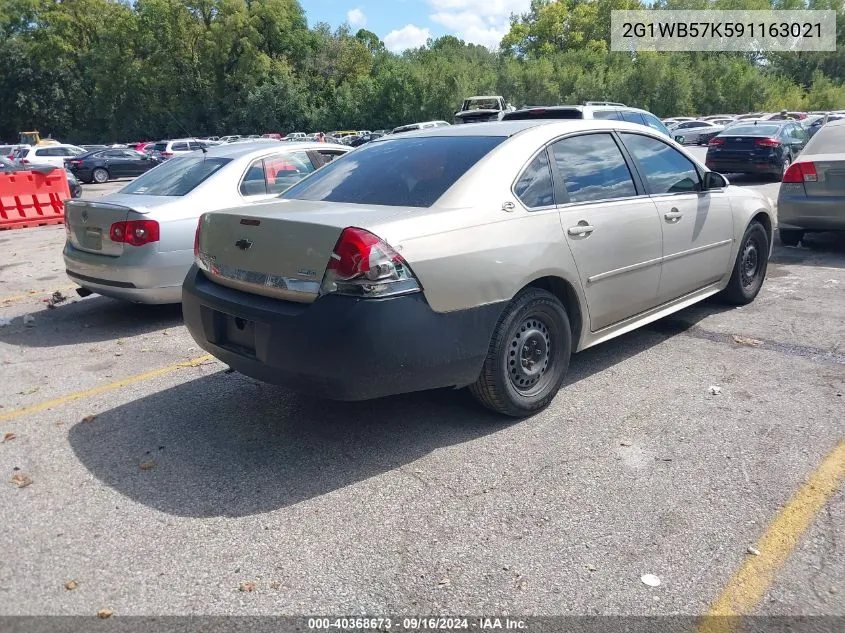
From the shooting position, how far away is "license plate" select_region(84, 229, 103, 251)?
6.30 m

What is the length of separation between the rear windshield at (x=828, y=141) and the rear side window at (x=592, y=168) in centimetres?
541

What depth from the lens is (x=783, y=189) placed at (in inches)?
351

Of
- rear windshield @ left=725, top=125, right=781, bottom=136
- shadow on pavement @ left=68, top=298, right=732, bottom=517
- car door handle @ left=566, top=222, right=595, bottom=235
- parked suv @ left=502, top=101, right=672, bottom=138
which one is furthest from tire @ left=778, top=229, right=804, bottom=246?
rear windshield @ left=725, top=125, right=781, bottom=136

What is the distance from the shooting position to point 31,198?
1516 centimetres

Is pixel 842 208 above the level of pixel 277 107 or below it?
below

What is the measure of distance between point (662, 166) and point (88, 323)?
5310 mm

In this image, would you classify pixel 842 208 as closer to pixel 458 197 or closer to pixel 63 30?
pixel 458 197

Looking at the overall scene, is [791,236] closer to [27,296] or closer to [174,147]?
[27,296]

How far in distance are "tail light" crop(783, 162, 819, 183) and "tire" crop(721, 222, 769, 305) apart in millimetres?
2622

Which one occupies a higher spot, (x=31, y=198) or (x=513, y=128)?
(x=513, y=128)

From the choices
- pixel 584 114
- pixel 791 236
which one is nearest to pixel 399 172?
pixel 791 236

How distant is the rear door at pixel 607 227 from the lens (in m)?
4.41

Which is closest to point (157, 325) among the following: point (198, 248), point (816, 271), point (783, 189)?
point (198, 248)

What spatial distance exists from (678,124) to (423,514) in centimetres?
4293
